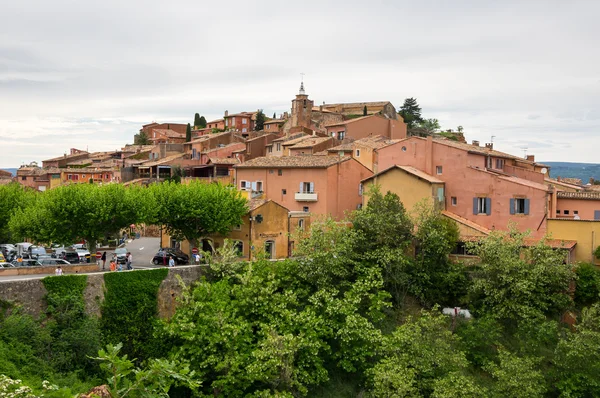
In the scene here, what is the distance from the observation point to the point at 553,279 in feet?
97.7

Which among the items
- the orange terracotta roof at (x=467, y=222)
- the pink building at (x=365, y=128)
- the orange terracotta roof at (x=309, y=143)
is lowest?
the orange terracotta roof at (x=467, y=222)

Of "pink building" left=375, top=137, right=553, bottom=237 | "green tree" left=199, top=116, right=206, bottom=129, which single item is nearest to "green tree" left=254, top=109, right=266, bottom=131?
"green tree" left=199, top=116, right=206, bottom=129

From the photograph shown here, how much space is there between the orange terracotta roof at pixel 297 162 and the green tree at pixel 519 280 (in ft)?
51.0

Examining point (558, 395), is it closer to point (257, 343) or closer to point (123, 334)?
point (257, 343)

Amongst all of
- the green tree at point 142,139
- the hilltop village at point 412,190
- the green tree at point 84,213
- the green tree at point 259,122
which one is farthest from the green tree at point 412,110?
the green tree at point 84,213

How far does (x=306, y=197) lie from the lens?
143 feet

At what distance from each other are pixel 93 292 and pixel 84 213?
961 cm

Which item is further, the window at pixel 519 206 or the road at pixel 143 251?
the road at pixel 143 251

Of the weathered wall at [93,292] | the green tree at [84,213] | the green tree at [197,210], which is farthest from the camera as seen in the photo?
the green tree at [197,210]

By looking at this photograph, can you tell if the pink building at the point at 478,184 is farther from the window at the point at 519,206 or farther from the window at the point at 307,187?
the window at the point at 307,187

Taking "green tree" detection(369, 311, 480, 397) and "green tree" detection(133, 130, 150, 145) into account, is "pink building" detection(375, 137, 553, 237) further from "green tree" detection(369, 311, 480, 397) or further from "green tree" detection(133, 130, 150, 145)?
"green tree" detection(133, 130, 150, 145)

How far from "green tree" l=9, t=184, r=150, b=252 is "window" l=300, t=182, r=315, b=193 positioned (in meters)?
13.4

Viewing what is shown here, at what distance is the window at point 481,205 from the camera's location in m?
37.2

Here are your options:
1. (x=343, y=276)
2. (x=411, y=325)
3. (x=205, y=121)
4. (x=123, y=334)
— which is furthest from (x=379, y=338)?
(x=205, y=121)
